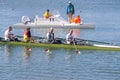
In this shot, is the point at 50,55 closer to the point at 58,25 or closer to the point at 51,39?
the point at 51,39

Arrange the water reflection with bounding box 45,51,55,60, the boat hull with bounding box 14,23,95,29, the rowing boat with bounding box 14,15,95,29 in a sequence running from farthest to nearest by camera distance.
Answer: the rowing boat with bounding box 14,15,95,29 < the boat hull with bounding box 14,23,95,29 < the water reflection with bounding box 45,51,55,60

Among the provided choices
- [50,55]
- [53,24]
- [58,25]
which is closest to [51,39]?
[50,55]

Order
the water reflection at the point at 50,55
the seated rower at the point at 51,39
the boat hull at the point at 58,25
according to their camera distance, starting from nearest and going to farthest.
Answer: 1. the water reflection at the point at 50,55
2. the seated rower at the point at 51,39
3. the boat hull at the point at 58,25

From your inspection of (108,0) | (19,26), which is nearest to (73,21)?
(19,26)

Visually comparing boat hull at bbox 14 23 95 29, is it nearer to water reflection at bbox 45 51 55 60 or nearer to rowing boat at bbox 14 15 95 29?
rowing boat at bbox 14 15 95 29

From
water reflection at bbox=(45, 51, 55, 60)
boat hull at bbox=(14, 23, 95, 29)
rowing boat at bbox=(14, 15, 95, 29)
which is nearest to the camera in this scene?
water reflection at bbox=(45, 51, 55, 60)

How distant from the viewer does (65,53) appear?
1383 inches

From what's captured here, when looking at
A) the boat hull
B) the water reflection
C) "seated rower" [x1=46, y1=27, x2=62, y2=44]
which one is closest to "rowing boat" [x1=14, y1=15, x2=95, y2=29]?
the boat hull

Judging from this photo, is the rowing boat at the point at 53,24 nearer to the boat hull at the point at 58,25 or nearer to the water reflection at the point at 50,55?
the boat hull at the point at 58,25

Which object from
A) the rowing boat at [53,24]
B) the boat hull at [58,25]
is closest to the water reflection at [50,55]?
the boat hull at [58,25]

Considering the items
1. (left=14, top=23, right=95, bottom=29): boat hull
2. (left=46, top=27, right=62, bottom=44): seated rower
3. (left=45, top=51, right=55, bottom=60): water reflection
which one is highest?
(left=14, top=23, right=95, bottom=29): boat hull

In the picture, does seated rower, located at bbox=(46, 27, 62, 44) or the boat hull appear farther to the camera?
the boat hull

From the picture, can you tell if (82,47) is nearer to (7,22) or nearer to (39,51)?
(39,51)

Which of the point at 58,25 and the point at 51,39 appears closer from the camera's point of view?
the point at 51,39
